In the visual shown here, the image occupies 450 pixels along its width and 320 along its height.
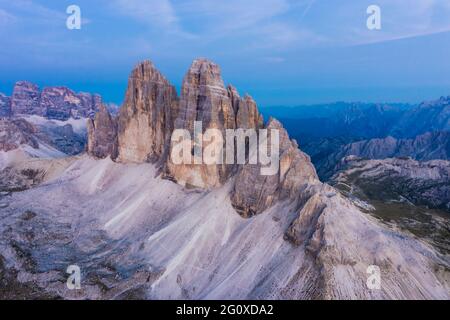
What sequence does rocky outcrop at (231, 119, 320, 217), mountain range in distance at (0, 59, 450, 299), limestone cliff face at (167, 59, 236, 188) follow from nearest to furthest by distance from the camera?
mountain range in distance at (0, 59, 450, 299), rocky outcrop at (231, 119, 320, 217), limestone cliff face at (167, 59, 236, 188)

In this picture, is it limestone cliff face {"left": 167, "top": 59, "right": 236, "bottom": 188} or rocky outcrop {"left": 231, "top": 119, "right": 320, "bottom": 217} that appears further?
limestone cliff face {"left": 167, "top": 59, "right": 236, "bottom": 188}

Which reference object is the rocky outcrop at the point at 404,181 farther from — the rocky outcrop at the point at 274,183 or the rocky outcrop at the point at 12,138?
the rocky outcrop at the point at 12,138

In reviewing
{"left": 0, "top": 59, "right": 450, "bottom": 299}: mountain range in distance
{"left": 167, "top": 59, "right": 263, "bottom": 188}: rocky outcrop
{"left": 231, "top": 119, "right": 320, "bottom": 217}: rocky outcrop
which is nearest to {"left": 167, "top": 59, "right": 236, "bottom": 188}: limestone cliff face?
{"left": 167, "top": 59, "right": 263, "bottom": 188}: rocky outcrop

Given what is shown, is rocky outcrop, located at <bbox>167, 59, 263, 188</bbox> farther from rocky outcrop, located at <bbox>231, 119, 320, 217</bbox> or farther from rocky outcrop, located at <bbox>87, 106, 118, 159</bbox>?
rocky outcrop, located at <bbox>87, 106, 118, 159</bbox>

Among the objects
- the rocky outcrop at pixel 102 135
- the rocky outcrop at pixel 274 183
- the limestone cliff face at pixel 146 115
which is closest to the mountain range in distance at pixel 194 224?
the rocky outcrop at pixel 274 183

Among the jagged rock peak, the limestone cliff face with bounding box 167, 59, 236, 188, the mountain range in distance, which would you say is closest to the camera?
the mountain range in distance

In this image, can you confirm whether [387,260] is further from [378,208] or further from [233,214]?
[378,208]
